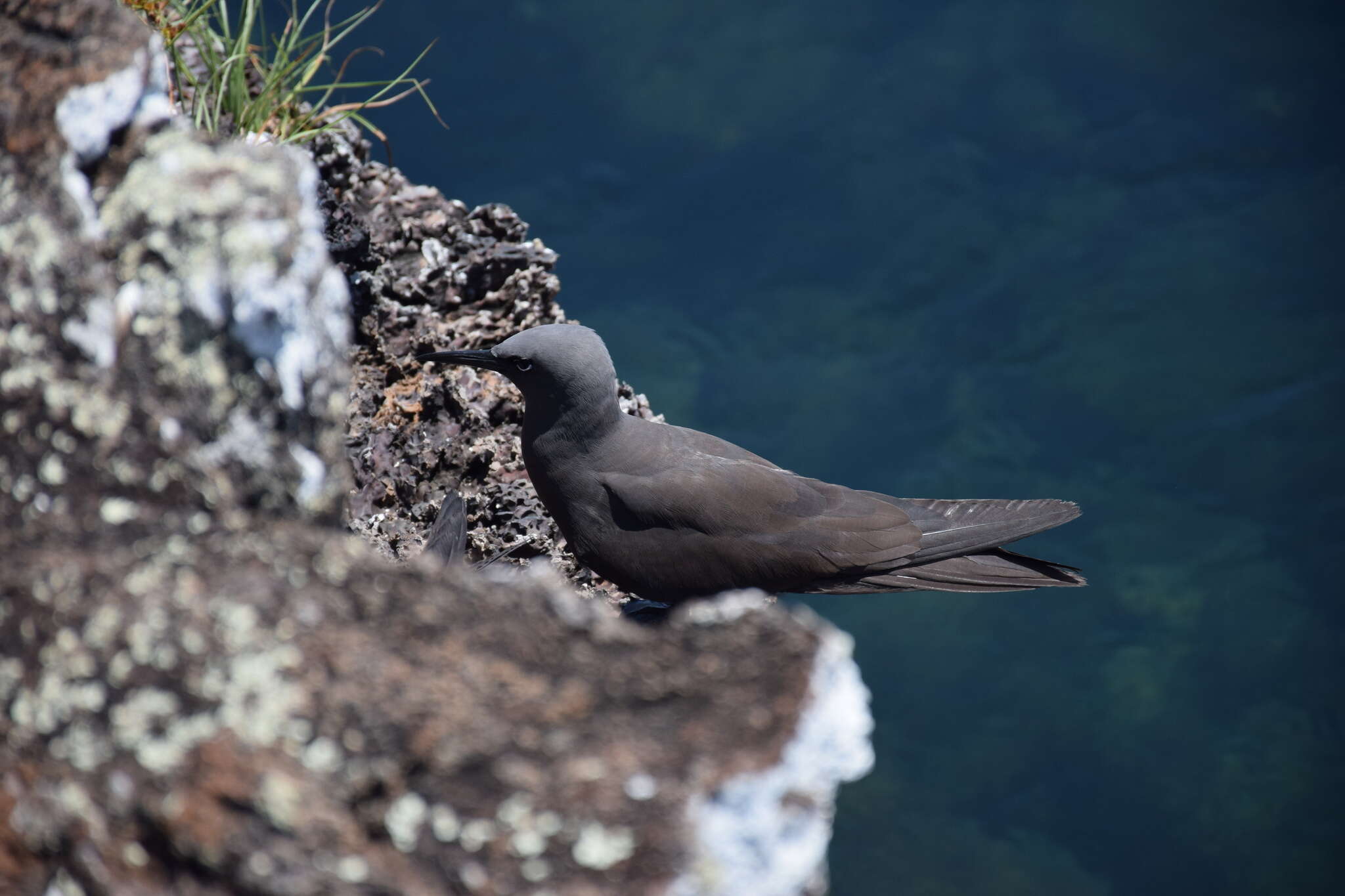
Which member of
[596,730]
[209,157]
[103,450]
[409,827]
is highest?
[209,157]

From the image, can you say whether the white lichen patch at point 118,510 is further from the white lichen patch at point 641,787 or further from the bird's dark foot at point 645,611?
the bird's dark foot at point 645,611

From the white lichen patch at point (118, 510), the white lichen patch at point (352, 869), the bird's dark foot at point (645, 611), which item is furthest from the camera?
the bird's dark foot at point (645, 611)

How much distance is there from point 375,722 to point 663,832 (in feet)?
1.08

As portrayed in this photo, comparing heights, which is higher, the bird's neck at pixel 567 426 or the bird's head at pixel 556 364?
the bird's head at pixel 556 364

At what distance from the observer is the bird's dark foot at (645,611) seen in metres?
2.67

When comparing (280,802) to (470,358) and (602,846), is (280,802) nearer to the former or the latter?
(602,846)

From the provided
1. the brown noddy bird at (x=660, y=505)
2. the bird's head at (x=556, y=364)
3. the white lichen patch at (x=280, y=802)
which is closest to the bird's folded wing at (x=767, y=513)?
the brown noddy bird at (x=660, y=505)

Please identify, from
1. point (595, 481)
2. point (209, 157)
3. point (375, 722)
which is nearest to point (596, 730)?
point (375, 722)

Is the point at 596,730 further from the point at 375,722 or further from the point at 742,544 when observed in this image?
the point at 742,544

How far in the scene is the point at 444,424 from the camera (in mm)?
2869

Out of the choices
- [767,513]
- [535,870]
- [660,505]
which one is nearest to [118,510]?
[535,870]

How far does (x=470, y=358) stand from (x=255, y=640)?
1.53m

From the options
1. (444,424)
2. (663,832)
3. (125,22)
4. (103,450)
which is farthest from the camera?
(444,424)

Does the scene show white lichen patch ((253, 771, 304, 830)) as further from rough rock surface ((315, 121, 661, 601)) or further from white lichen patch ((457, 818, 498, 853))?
rough rock surface ((315, 121, 661, 601))
